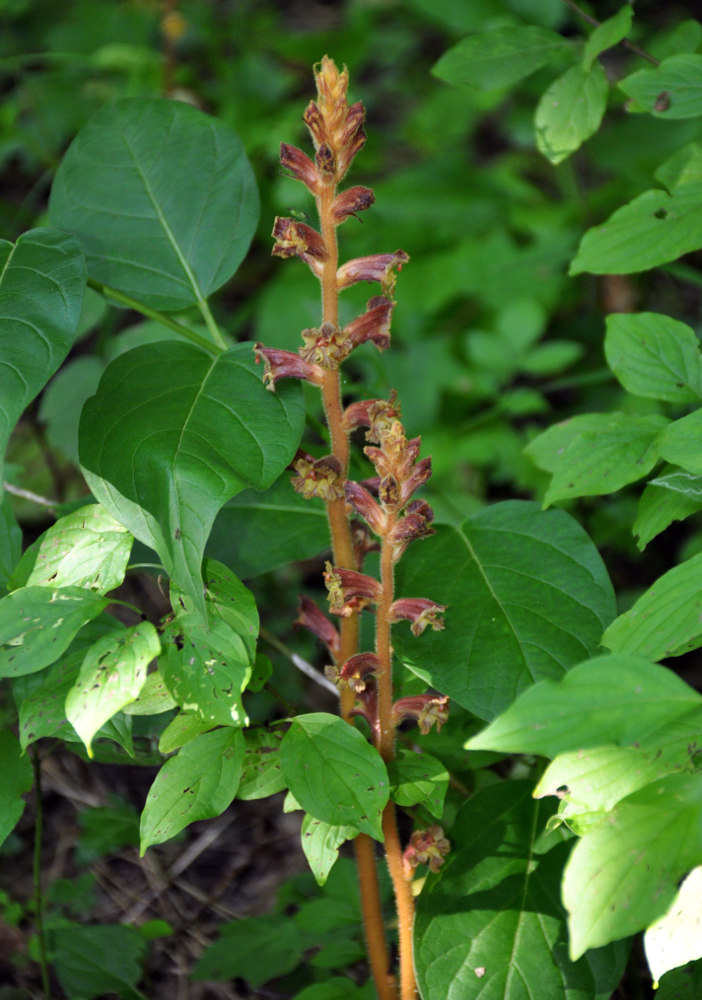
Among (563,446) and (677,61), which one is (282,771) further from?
(677,61)

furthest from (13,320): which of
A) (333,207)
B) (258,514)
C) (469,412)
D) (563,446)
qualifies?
(469,412)

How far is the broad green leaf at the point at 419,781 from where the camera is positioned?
1.39 meters

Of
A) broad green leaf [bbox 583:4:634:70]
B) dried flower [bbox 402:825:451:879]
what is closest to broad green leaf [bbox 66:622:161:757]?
dried flower [bbox 402:825:451:879]

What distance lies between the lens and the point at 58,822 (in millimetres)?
2674

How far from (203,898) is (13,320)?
1806mm

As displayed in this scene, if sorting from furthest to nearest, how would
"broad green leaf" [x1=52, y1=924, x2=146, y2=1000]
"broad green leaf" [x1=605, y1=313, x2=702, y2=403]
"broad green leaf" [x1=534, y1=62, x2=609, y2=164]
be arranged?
"broad green leaf" [x1=534, y1=62, x2=609, y2=164] < "broad green leaf" [x1=52, y1=924, x2=146, y2=1000] < "broad green leaf" [x1=605, y1=313, x2=702, y2=403]

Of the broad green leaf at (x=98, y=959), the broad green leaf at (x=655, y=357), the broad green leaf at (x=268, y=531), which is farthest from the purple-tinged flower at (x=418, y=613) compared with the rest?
the broad green leaf at (x=98, y=959)

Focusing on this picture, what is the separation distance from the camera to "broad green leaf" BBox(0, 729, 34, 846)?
55.1 inches

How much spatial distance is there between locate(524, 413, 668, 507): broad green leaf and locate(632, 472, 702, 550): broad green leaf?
52 millimetres

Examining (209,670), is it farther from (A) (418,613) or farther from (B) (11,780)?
(B) (11,780)

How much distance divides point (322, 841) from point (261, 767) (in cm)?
16

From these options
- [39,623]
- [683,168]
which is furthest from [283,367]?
[683,168]

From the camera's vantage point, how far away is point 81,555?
1454 mm

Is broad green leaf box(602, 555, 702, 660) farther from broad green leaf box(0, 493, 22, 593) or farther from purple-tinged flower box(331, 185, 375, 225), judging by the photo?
broad green leaf box(0, 493, 22, 593)
